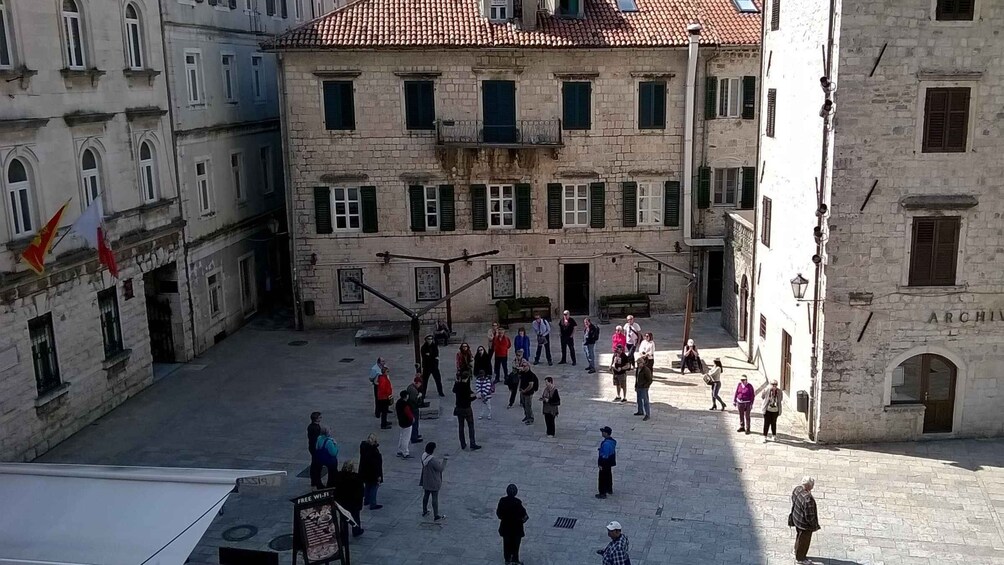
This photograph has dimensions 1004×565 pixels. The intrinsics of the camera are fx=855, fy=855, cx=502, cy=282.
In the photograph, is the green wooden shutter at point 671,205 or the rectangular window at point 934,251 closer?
the rectangular window at point 934,251

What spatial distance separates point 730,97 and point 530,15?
7420mm

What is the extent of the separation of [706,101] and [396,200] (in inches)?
439

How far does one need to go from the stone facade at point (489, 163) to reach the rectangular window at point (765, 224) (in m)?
5.87

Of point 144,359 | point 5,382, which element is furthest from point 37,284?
point 144,359

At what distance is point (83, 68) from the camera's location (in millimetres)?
21188

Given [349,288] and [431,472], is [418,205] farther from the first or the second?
[431,472]

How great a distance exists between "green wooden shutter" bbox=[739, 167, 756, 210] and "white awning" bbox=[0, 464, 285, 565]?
70.8ft

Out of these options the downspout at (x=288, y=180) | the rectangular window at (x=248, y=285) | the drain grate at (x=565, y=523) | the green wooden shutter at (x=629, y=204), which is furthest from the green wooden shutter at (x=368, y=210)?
the drain grate at (x=565, y=523)

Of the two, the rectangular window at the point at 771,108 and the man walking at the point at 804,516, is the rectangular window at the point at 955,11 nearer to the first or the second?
the rectangular window at the point at 771,108

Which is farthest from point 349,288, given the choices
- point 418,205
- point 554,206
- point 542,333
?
point 542,333

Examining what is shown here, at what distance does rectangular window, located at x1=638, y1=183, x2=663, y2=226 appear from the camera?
30.0 m

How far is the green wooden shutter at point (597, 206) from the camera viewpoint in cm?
2978

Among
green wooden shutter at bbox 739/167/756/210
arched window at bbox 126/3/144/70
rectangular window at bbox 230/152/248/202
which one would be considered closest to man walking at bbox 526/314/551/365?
green wooden shutter at bbox 739/167/756/210

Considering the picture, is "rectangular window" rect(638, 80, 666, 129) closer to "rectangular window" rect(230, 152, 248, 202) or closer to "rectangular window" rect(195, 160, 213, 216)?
"rectangular window" rect(230, 152, 248, 202)
